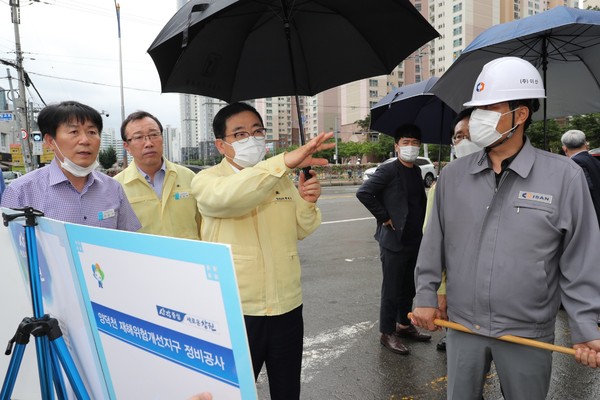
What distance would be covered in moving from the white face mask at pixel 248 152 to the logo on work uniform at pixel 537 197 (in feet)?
4.15

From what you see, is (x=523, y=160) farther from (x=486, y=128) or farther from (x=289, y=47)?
(x=289, y=47)

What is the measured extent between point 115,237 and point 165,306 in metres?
0.25

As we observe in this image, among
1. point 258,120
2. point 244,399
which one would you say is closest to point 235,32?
point 258,120

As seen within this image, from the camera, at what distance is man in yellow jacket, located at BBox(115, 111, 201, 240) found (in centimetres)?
296

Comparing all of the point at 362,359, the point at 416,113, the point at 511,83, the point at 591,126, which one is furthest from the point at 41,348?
the point at 591,126

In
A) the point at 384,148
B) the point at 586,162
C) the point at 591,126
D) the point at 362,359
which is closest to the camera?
the point at 362,359

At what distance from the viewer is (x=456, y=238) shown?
2043 mm

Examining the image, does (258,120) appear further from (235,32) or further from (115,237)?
(115,237)

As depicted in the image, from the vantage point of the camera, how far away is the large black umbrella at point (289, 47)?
90.9 inches

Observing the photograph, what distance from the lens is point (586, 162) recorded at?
4.32 m

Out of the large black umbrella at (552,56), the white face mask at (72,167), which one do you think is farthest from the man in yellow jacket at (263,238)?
the large black umbrella at (552,56)

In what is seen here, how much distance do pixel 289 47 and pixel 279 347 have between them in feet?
5.27

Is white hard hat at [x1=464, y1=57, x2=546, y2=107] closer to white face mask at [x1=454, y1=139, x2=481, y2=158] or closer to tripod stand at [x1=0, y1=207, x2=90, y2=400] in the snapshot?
white face mask at [x1=454, y1=139, x2=481, y2=158]

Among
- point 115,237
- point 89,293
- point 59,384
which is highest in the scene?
point 115,237
